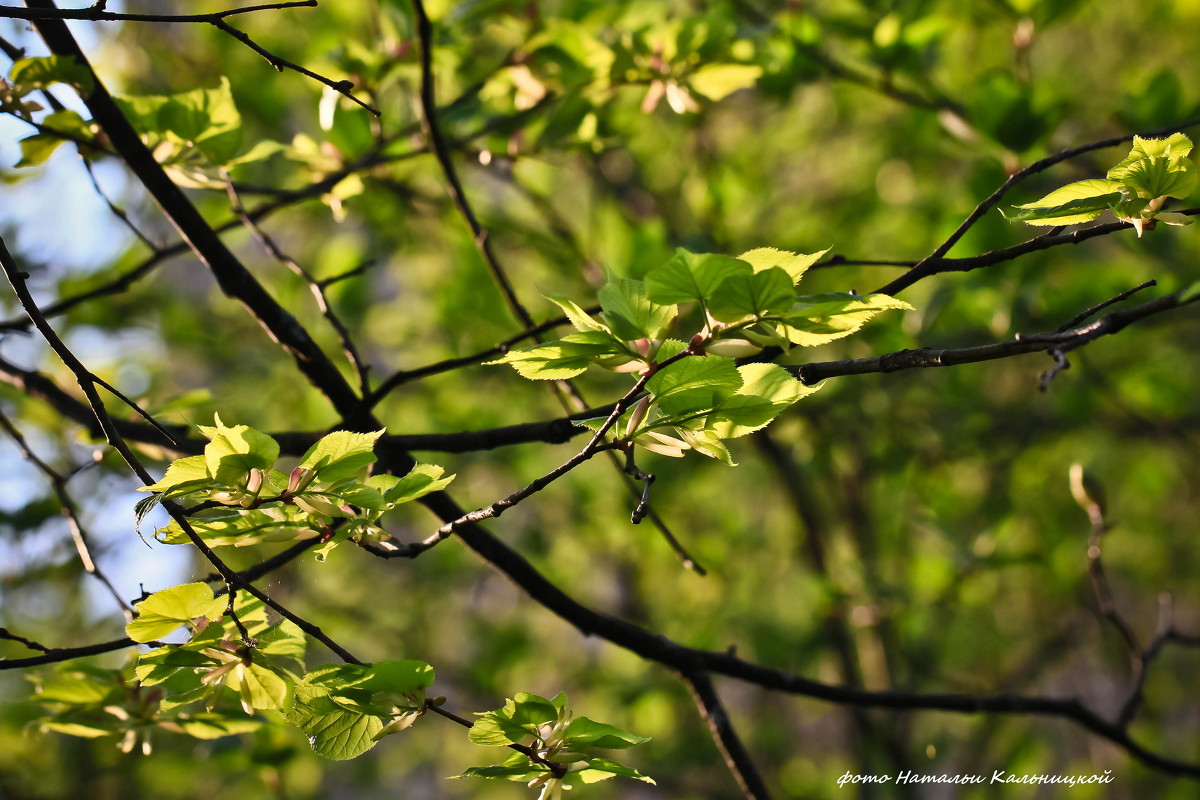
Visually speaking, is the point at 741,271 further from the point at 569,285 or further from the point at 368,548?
the point at 569,285

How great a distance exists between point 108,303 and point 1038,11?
6.70ft

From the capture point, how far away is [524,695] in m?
0.64

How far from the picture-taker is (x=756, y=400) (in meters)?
0.57

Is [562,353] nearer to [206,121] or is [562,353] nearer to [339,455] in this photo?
[339,455]

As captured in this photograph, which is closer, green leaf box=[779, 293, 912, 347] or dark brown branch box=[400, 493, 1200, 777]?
green leaf box=[779, 293, 912, 347]

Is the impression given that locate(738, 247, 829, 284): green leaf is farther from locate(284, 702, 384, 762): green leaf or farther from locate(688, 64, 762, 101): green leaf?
locate(688, 64, 762, 101): green leaf

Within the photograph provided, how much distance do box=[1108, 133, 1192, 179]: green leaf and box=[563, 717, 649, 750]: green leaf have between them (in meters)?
0.55

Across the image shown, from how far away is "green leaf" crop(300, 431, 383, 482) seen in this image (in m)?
0.60

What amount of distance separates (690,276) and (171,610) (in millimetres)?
472

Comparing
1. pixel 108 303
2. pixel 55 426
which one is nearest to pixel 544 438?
pixel 55 426

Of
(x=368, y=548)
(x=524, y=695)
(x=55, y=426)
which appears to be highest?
(x=55, y=426)

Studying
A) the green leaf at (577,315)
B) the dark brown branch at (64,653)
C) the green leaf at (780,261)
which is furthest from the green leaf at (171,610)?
the green leaf at (780,261)

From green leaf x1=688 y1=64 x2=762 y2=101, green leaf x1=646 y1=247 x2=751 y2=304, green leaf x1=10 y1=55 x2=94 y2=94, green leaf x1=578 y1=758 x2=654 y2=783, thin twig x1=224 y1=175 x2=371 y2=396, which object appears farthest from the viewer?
green leaf x1=688 y1=64 x2=762 y2=101

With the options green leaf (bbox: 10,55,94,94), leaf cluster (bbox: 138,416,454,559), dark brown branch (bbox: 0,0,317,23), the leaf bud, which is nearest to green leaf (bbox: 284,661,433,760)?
leaf cluster (bbox: 138,416,454,559)
